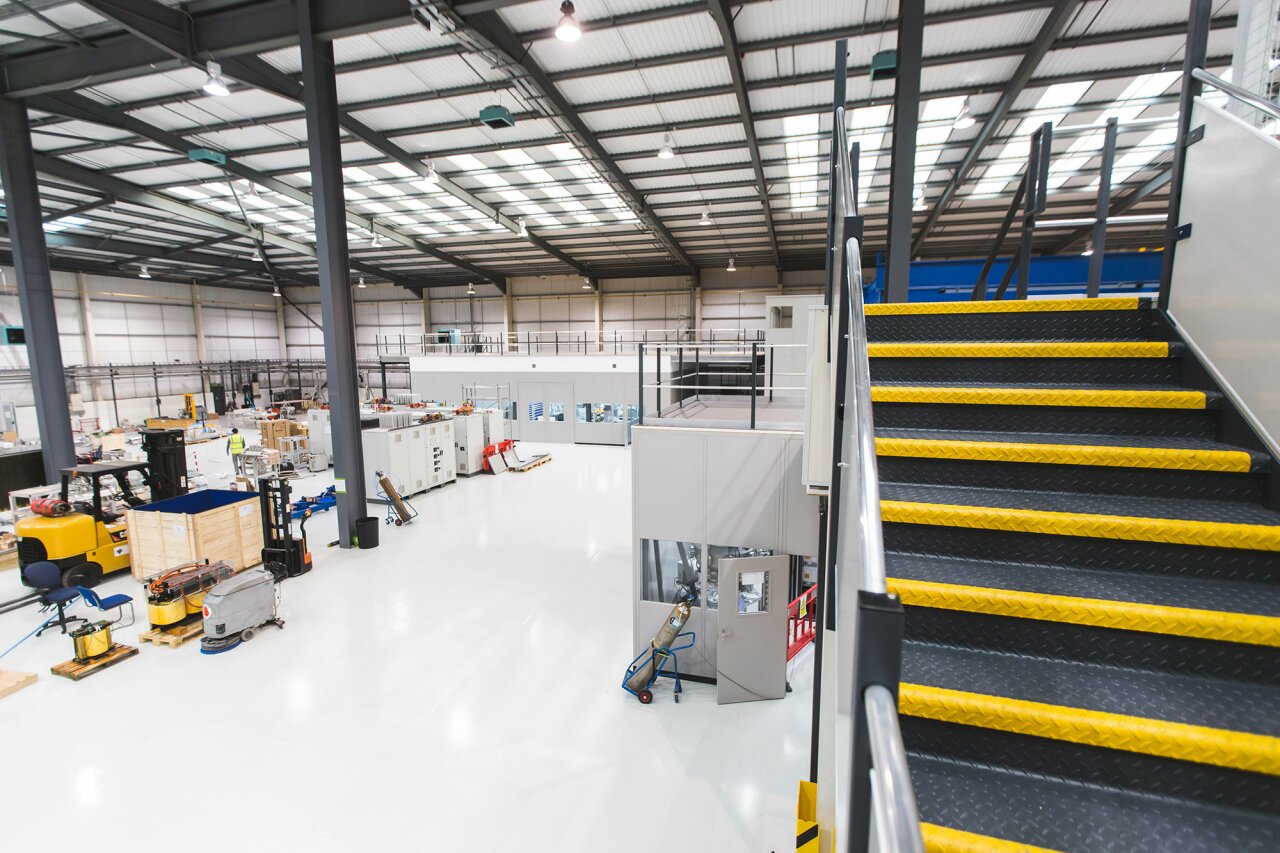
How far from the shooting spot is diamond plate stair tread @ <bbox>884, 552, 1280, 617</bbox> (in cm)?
177

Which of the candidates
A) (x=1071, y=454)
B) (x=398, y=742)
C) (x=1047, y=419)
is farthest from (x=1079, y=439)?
(x=398, y=742)

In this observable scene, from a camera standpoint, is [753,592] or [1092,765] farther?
[753,592]

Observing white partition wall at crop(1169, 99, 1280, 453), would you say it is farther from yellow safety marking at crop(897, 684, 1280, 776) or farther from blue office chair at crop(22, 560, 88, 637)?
blue office chair at crop(22, 560, 88, 637)

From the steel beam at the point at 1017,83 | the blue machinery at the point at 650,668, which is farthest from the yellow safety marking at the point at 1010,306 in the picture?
the steel beam at the point at 1017,83

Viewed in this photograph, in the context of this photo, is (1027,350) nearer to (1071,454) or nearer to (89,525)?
(1071,454)

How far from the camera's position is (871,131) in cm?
1196

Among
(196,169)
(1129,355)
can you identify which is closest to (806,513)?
(1129,355)

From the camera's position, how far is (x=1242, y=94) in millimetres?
2381

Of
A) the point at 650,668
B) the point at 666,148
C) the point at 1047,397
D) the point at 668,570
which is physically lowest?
the point at 650,668

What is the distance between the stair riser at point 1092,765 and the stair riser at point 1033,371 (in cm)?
183

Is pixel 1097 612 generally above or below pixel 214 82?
below

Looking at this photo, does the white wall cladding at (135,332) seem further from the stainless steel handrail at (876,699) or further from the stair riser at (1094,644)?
the stair riser at (1094,644)

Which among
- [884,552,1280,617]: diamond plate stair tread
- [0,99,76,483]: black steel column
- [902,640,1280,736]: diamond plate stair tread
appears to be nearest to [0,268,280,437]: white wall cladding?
[0,99,76,483]: black steel column

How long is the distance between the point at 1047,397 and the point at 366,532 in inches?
449
